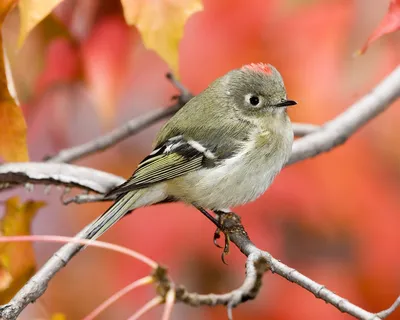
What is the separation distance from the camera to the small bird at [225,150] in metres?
1.33

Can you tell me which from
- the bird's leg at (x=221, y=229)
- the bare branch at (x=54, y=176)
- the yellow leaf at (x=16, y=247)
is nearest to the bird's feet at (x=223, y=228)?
the bird's leg at (x=221, y=229)

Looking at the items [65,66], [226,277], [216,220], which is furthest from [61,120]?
[216,220]

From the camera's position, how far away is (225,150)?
1355 mm

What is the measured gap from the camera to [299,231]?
1.79 meters

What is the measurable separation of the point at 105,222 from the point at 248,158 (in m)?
0.33

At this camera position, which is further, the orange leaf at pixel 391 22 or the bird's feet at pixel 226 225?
the bird's feet at pixel 226 225

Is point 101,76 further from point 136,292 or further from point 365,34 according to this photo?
point 365,34

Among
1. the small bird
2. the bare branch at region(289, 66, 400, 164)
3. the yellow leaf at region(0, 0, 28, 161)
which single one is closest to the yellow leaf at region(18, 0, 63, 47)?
the yellow leaf at region(0, 0, 28, 161)

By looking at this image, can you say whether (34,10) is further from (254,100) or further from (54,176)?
(254,100)

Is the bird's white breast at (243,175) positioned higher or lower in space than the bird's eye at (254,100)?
lower

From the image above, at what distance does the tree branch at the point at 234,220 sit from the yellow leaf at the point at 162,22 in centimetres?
32

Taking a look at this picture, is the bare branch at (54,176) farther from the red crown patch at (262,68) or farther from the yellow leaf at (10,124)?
the red crown patch at (262,68)

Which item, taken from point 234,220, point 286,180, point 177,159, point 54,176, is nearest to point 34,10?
point 54,176

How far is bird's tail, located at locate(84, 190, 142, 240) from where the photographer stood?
115 cm
